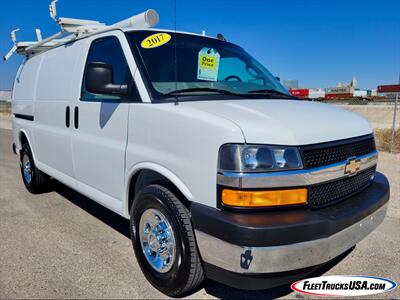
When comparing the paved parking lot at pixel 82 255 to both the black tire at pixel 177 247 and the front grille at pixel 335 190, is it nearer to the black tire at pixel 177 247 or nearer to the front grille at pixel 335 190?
the black tire at pixel 177 247

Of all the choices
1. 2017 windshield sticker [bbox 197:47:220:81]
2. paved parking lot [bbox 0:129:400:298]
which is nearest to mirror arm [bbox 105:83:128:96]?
2017 windshield sticker [bbox 197:47:220:81]

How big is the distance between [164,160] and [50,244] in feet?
6.23

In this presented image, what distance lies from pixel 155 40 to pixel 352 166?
2027mm

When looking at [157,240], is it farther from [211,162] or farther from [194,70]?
[194,70]

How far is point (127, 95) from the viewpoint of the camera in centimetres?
296

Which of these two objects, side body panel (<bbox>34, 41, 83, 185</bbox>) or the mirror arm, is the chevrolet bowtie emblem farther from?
side body panel (<bbox>34, 41, 83, 185</bbox>)

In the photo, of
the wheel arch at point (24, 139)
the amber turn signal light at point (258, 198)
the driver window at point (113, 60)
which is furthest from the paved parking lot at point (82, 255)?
the driver window at point (113, 60)

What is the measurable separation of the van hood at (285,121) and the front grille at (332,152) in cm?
5

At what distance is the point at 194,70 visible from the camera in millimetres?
3281

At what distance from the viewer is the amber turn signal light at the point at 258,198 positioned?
6.96 feet

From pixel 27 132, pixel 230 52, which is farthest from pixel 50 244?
pixel 230 52

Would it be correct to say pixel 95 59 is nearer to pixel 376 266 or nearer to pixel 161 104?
pixel 161 104

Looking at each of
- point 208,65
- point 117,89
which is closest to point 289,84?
point 208,65

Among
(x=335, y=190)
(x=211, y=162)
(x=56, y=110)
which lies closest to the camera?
(x=211, y=162)
